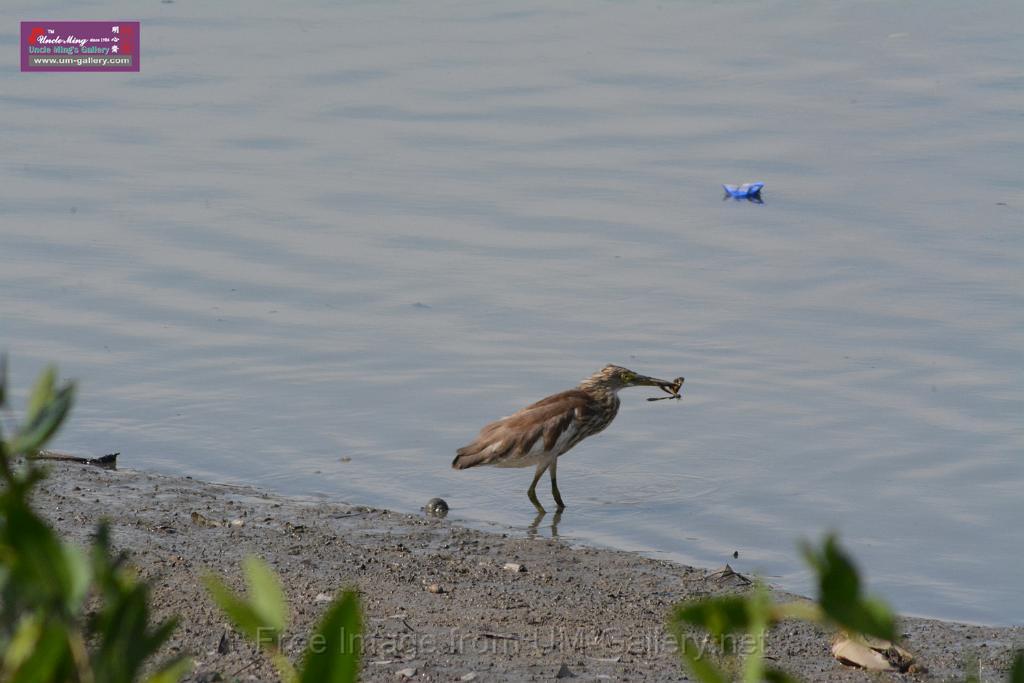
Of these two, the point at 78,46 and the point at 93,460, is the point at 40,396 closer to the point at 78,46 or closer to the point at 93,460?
the point at 93,460

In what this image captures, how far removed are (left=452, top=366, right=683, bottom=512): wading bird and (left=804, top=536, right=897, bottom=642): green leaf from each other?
687cm

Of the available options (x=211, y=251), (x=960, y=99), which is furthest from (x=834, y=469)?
(x=960, y=99)

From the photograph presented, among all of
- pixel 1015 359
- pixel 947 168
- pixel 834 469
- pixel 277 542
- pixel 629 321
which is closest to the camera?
pixel 277 542

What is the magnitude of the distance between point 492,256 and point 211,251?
6.95 feet

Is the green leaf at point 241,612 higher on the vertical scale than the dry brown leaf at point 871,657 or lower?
higher

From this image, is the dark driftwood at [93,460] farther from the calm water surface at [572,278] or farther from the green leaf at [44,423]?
the green leaf at [44,423]

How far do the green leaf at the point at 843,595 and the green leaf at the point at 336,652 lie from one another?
0.37 metres

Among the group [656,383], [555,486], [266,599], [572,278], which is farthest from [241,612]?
[572,278]

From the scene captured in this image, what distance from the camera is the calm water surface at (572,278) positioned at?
27.3 ft

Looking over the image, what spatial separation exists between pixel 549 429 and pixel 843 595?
706 centimetres

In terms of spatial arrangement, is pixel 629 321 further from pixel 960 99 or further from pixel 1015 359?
pixel 960 99

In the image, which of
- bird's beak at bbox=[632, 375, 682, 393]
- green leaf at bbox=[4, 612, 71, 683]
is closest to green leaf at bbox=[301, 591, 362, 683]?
green leaf at bbox=[4, 612, 71, 683]

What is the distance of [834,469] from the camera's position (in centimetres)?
841

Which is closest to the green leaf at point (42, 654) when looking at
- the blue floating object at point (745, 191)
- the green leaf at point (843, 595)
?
the green leaf at point (843, 595)
